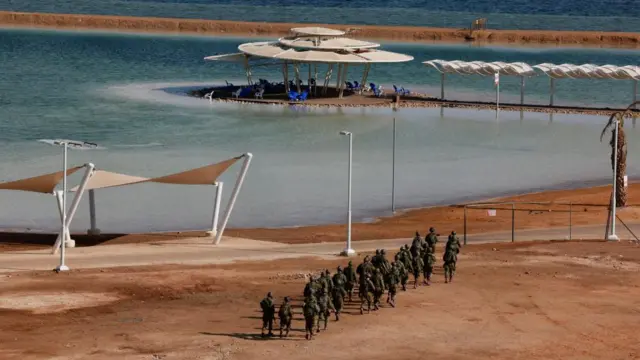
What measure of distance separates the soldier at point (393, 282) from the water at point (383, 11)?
11243 cm

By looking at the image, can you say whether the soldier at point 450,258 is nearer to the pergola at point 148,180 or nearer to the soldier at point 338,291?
the soldier at point 338,291

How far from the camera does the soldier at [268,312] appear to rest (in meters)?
29.8

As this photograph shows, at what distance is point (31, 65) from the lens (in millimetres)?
101875

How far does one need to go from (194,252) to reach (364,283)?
9.10 metres

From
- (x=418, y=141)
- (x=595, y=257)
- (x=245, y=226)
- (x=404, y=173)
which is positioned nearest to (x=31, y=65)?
(x=418, y=141)

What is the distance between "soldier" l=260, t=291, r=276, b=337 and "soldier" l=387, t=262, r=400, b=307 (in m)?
3.99

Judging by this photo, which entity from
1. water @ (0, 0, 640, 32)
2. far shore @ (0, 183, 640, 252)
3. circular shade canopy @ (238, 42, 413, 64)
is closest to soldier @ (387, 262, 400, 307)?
far shore @ (0, 183, 640, 252)

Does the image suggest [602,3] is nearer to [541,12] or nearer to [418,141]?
[541,12]

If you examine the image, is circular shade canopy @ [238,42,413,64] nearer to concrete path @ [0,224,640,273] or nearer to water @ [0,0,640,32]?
concrete path @ [0,224,640,273]

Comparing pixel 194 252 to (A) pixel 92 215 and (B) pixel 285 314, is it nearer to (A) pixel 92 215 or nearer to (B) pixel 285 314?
(A) pixel 92 215

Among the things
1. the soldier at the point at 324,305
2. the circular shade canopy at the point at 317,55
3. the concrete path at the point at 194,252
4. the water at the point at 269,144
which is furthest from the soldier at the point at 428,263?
the circular shade canopy at the point at 317,55

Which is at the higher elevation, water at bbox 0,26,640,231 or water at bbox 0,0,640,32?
water at bbox 0,0,640,32

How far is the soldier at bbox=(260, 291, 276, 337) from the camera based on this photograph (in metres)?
29.8

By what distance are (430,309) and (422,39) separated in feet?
330
